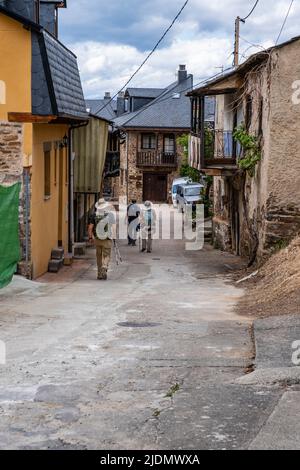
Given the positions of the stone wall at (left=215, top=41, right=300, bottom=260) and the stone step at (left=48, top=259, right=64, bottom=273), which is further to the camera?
the stone step at (left=48, top=259, right=64, bottom=273)

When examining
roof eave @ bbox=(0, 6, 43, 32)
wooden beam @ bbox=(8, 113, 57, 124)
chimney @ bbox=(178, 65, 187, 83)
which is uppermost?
chimney @ bbox=(178, 65, 187, 83)

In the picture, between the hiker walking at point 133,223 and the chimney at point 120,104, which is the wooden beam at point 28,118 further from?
the chimney at point 120,104

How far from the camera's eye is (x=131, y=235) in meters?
28.4

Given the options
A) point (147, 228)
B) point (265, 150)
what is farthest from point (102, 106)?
point (265, 150)

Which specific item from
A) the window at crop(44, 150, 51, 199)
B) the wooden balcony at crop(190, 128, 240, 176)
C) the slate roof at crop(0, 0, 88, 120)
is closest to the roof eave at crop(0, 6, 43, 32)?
the slate roof at crop(0, 0, 88, 120)

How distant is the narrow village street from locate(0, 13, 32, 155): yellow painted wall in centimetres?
374

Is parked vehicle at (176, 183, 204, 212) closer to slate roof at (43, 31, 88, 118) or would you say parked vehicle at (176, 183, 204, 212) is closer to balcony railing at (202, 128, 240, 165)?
balcony railing at (202, 128, 240, 165)

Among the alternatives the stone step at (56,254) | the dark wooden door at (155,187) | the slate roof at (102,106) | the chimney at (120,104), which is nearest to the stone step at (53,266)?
the stone step at (56,254)

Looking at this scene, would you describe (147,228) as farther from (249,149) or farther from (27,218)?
(27,218)

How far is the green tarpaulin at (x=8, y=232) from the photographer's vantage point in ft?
44.0

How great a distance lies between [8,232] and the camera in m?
13.6

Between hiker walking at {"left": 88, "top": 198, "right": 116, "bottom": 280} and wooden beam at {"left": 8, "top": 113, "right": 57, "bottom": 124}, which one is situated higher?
wooden beam at {"left": 8, "top": 113, "right": 57, "bottom": 124}

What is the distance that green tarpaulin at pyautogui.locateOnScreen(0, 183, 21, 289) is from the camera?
13422 mm
